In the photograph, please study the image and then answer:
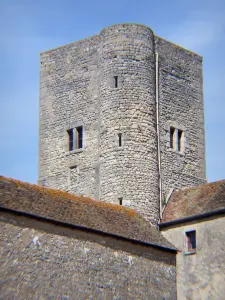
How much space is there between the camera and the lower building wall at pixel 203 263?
977 inches

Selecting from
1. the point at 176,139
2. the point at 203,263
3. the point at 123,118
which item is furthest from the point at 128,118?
the point at 203,263

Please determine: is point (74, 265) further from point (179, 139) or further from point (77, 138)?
point (179, 139)

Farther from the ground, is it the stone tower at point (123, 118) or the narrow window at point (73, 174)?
the stone tower at point (123, 118)

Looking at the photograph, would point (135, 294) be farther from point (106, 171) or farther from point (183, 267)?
point (106, 171)

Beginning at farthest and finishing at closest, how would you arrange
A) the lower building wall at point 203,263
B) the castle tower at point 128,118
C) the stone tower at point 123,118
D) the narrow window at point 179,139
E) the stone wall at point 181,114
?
the narrow window at point 179,139, the stone wall at point 181,114, the stone tower at point 123,118, the castle tower at point 128,118, the lower building wall at point 203,263

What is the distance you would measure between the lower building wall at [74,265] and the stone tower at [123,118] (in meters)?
2.87

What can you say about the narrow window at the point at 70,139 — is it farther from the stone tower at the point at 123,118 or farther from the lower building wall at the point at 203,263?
the lower building wall at the point at 203,263

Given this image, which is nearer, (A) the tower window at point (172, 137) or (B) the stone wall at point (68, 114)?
(B) the stone wall at point (68, 114)

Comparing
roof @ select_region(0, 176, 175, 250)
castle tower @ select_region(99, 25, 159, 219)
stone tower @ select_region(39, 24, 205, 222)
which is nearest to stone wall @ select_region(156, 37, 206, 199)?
stone tower @ select_region(39, 24, 205, 222)

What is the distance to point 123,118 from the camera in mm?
28391

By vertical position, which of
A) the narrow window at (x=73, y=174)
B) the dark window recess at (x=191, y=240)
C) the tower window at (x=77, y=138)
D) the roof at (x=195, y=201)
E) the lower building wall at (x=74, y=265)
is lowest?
the lower building wall at (x=74, y=265)

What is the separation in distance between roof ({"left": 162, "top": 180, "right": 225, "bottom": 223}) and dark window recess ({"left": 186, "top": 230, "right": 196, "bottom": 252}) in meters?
0.58

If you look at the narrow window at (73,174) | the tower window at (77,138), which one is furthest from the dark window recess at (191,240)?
the tower window at (77,138)

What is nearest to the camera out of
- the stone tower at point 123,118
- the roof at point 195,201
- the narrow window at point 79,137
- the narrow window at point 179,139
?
the roof at point 195,201
